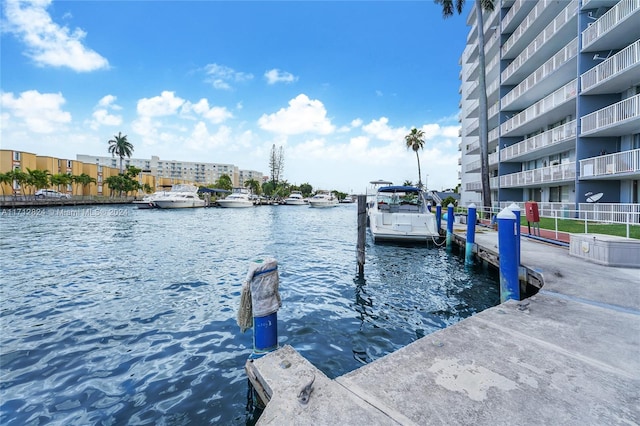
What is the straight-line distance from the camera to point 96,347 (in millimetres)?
4469

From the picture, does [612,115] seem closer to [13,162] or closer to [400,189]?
[400,189]

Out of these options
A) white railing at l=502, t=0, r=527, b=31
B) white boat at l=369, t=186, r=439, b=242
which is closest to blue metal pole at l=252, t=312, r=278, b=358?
white boat at l=369, t=186, r=439, b=242

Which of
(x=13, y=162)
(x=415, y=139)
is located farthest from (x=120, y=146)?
(x=415, y=139)

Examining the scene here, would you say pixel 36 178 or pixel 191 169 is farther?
pixel 191 169

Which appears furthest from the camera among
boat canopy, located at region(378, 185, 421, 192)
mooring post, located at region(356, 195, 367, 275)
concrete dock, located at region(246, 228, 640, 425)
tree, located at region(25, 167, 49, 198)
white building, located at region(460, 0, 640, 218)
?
tree, located at region(25, 167, 49, 198)

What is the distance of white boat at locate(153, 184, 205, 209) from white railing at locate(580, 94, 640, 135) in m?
45.9

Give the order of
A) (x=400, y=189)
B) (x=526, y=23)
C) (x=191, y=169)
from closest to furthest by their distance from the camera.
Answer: (x=400, y=189) → (x=526, y=23) → (x=191, y=169)

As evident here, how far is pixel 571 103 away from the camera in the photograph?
57.7ft

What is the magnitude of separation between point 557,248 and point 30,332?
12854 mm

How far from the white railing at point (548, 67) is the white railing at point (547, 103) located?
1495 millimetres

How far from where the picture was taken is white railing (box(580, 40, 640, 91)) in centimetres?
1331

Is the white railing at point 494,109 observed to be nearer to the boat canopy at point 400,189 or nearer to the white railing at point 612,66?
the white railing at point 612,66

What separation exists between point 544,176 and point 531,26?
1144cm

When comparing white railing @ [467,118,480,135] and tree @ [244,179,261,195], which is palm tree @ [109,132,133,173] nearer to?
tree @ [244,179,261,195]
